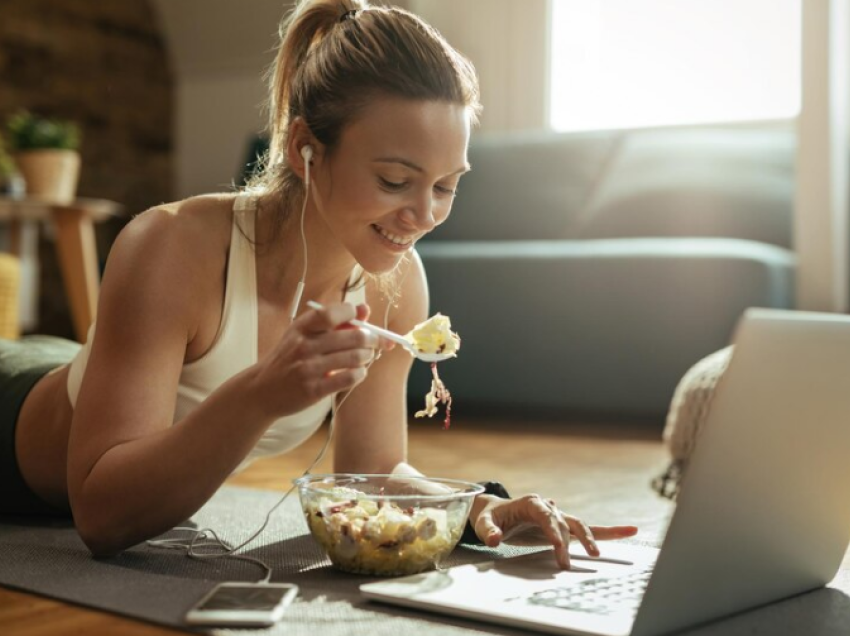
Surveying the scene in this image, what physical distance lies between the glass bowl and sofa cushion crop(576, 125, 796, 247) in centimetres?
265

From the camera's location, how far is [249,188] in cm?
144

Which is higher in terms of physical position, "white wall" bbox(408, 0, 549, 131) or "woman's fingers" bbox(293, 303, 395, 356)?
"white wall" bbox(408, 0, 549, 131)

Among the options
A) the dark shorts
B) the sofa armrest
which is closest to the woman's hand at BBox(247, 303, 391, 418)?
the dark shorts

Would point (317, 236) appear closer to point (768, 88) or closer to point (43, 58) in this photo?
point (768, 88)

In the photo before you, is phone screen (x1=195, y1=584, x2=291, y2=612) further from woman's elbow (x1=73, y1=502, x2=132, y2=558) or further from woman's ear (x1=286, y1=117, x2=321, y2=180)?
woman's ear (x1=286, y1=117, x2=321, y2=180)

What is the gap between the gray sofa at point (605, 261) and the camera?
123 inches

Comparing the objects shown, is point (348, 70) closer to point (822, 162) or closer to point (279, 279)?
point (279, 279)

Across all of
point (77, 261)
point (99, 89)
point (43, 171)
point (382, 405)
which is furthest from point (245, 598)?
point (99, 89)

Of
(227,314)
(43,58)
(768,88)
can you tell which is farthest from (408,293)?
(43,58)

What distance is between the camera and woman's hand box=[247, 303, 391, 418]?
3.27ft

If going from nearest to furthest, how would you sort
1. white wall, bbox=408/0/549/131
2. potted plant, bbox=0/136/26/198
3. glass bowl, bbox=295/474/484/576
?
glass bowl, bbox=295/474/484/576 < potted plant, bbox=0/136/26/198 < white wall, bbox=408/0/549/131

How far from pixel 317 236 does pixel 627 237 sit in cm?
258

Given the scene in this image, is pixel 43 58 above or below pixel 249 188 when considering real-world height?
above

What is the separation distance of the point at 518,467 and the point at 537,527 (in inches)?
45.9
